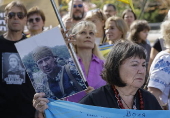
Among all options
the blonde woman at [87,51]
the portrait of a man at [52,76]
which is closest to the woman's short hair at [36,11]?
the blonde woman at [87,51]

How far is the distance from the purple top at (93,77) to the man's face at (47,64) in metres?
0.82

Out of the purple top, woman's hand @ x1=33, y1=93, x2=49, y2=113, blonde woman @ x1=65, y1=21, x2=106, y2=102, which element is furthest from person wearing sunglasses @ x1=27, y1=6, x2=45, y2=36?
woman's hand @ x1=33, y1=93, x2=49, y2=113

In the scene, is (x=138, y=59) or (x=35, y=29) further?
(x=35, y=29)

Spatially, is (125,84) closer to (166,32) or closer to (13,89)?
(166,32)

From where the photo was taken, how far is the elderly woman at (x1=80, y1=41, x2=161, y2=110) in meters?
3.18

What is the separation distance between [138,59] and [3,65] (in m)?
1.90

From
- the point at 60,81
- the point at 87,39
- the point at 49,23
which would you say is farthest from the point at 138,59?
the point at 49,23

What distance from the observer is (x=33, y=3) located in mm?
5633

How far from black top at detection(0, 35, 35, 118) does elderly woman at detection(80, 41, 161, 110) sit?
59.8 inches

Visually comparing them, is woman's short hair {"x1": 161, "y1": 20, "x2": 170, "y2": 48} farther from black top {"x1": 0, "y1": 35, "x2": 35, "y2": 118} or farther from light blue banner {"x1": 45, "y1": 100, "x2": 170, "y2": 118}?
black top {"x1": 0, "y1": 35, "x2": 35, "y2": 118}

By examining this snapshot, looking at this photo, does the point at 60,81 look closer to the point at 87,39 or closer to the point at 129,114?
the point at 129,114

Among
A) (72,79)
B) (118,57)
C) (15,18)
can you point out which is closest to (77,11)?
(15,18)

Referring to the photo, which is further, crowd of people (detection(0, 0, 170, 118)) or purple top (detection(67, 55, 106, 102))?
purple top (detection(67, 55, 106, 102))

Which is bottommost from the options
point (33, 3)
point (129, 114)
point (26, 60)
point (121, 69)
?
point (129, 114)
